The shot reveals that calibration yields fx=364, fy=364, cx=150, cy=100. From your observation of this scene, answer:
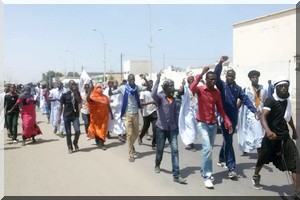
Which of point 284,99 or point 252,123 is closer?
point 284,99

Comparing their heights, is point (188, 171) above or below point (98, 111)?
below

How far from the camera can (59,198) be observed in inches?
208

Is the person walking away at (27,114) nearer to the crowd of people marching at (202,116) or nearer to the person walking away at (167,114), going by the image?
the crowd of people marching at (202,116)

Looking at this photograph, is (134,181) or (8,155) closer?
(134,181)

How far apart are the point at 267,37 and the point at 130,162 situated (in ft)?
116

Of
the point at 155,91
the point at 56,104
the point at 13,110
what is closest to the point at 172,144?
the point at 155,91

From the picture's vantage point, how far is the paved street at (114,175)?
5.63 metres

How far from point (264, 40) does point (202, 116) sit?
120 ft

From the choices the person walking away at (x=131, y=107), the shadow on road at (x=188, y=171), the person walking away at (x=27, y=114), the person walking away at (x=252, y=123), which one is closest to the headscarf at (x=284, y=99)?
the shadow on road at (x=188, y=171)

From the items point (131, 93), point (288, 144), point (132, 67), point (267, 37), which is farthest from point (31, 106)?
point (132, 67)

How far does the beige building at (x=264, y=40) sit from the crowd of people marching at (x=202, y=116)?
23764 millimetres

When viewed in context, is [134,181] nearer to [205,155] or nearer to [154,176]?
[154,176]

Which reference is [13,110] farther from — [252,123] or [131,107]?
[252,123]

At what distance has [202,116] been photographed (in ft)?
19.9
